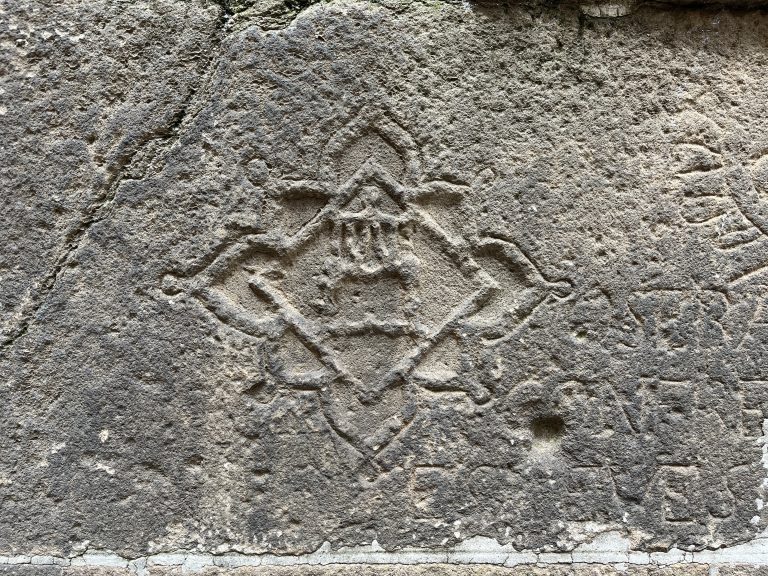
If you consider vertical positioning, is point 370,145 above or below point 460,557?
above

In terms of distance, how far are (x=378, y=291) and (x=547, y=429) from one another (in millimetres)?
580

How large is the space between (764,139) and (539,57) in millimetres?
655

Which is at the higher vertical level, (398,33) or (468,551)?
(398,33)

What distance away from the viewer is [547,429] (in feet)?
5.74

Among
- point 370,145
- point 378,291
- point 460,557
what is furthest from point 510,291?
point 460,557

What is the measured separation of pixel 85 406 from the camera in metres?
1.67

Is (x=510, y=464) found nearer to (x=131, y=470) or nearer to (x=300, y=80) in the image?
(x=131, y=470)

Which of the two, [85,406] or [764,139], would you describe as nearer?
[85,406]

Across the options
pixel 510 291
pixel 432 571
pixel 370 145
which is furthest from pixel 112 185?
pixel 432 571

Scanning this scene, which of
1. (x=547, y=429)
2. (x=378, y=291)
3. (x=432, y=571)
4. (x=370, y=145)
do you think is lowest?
(x=432, y=571)

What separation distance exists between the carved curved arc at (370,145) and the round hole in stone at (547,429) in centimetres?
71

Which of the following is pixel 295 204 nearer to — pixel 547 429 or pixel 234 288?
pixel 234 288

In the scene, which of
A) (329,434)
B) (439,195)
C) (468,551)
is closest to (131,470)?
(329,434)

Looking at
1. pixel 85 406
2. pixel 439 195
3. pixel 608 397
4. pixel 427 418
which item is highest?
pixel 439 195
